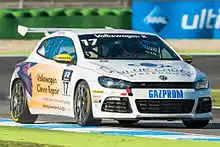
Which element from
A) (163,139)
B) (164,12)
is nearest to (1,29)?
(164,12)

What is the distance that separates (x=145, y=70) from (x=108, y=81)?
1.68 feet

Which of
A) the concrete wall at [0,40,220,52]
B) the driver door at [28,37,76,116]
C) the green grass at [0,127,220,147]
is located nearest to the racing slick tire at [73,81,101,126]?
the driver door at [28,37,76,116]

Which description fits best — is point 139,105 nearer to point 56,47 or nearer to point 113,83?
point 113,83

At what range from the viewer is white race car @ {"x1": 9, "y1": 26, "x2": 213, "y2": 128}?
11.5 m

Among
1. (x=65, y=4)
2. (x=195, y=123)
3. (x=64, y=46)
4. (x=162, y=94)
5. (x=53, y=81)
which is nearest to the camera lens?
(x=162, y=94)

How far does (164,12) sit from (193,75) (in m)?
24.6

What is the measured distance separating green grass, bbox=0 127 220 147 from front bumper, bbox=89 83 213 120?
1008 millimetres

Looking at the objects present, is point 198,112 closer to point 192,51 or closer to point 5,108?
point 5,108

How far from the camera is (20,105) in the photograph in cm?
1312

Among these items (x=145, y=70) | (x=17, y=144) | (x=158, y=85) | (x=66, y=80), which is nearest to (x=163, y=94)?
(x=158, y=85)

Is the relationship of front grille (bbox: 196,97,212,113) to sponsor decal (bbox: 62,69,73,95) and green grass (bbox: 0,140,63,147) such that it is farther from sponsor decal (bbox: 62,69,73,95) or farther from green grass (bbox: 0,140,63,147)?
green grass (bbox: 0,140,63,147)

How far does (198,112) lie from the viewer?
462 inches

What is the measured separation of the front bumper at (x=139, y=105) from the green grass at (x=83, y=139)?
3.31ft

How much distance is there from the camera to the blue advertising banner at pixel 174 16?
36188 mm
